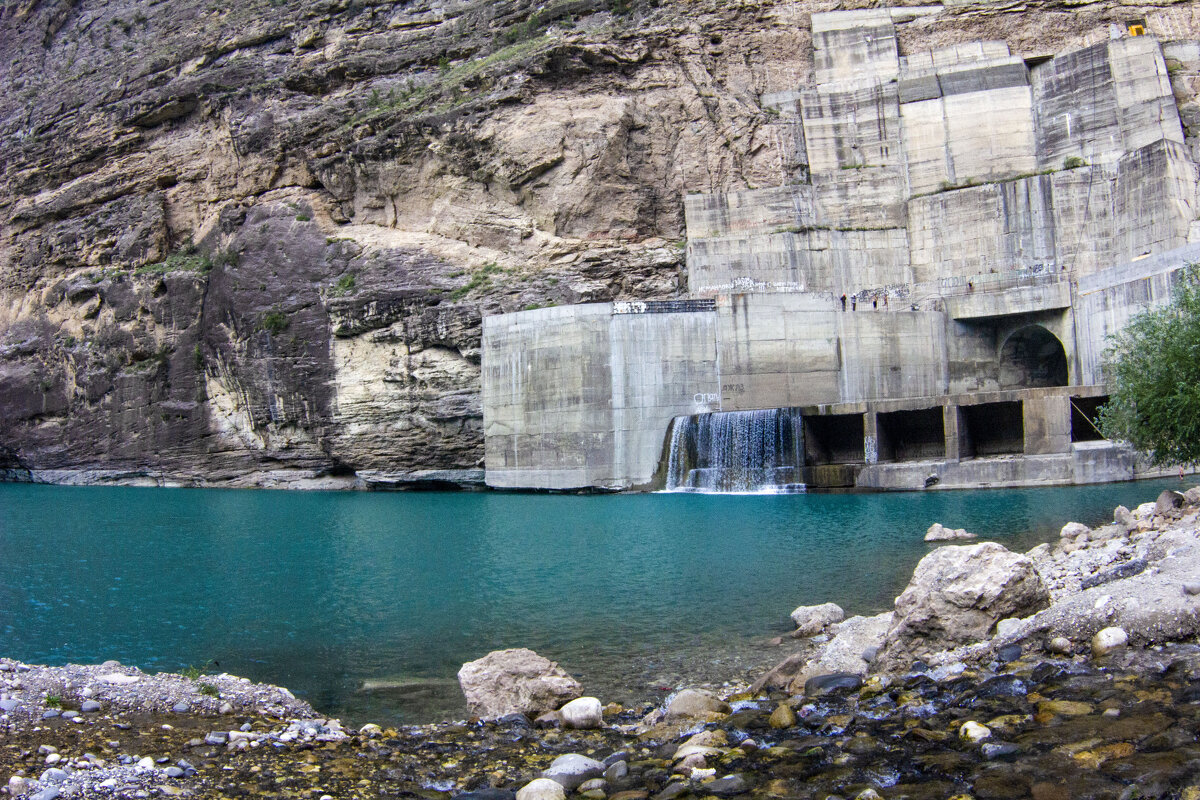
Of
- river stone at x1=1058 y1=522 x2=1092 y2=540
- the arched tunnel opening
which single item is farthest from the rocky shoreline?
the arched tunnel opening

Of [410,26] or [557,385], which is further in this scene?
[410,26]

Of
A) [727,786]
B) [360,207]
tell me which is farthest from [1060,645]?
[360,207]

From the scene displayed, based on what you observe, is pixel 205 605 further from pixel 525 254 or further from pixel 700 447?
pixel 525 254

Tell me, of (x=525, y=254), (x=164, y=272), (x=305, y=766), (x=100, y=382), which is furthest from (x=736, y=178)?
(x=305, y=766)

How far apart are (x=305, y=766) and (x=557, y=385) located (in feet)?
87.3


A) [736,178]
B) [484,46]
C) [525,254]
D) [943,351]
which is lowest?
[943,351]

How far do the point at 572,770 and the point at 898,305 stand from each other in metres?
32.4

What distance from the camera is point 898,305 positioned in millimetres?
35938

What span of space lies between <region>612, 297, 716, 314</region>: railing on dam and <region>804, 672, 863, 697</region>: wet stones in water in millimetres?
24970

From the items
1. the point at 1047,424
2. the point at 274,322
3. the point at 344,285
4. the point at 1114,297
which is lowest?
the point at 1047,424

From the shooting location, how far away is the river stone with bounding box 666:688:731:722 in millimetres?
7234

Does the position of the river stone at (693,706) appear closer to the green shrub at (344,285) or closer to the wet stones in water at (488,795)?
the wet stones in water at (488,795)

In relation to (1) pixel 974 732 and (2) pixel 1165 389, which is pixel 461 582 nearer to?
(1) pixel 974 732

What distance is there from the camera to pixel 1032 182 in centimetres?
3491
